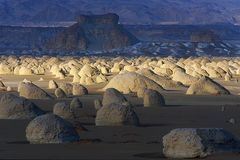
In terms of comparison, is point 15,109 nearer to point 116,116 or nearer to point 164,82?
point 116,116

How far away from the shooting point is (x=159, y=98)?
85.9ft

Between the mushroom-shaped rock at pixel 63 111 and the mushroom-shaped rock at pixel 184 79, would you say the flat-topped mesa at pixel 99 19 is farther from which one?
the mushroom-shaped rock at pixel 63 111

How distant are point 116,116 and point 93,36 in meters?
131

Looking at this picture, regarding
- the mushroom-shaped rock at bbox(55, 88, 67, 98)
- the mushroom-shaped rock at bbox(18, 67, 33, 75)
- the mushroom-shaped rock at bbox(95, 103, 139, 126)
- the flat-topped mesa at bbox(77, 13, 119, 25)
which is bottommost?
the mushroom-shaped rock at bbox(95, 103, 139, 126)

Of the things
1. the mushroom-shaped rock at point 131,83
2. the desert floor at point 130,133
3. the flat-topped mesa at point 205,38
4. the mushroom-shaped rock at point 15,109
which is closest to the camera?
the desert floor at point 130,133

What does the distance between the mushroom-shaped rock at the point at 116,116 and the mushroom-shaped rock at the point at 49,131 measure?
2.72m

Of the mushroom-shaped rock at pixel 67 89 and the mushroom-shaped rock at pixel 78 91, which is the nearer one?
the mushroom-shaped rock at pixel 78 91

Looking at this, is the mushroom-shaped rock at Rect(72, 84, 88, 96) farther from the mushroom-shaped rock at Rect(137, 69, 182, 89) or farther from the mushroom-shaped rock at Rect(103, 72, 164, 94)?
the mushroom-shaped rock at Rect(137, 69, 182, 89)

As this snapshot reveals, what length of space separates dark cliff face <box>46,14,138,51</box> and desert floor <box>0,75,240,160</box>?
11771 cm

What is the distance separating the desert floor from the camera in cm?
1449

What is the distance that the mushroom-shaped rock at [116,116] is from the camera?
19094 millimetres

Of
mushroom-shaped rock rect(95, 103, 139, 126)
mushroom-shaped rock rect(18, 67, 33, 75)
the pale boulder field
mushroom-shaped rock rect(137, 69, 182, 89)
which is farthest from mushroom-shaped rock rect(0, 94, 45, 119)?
mushroom-shaped rock rect(18, 67, 33, 75)

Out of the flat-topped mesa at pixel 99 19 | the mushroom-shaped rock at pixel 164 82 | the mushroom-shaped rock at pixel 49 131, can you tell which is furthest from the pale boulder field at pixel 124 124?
the flat-topped mesa at pixel 99 19

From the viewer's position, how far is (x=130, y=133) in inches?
711
